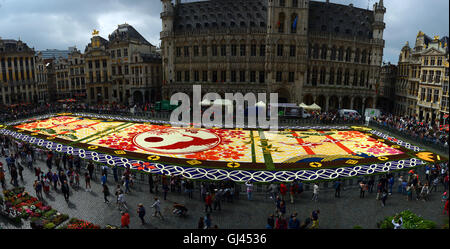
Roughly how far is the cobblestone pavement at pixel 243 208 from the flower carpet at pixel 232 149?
346 cm

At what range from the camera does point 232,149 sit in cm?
3106

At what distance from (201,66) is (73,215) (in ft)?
157

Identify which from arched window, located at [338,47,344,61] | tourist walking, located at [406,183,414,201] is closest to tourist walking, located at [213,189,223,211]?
tourist walking, located at [406,183,414,201]

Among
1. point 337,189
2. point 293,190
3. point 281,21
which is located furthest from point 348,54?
point 293,190

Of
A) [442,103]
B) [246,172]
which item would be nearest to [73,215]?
[246,172]

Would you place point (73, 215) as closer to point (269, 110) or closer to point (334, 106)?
point (269, 110)

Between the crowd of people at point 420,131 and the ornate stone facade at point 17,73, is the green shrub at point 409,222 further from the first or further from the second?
the ornate stone facade at point 17,73

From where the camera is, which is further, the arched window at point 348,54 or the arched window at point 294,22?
the arched window at point 348,54

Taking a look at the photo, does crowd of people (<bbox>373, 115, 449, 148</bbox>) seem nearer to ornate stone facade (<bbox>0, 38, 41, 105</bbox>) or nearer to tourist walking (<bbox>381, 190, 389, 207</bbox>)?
tourist walking (<bbox>381, 190, 389, 207</bbox>)

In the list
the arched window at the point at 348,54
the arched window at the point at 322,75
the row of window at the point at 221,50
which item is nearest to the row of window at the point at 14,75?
the row of window at the point at 221,50

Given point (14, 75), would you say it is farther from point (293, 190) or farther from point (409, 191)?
point (409, 191)

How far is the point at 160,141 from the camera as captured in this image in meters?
34.1

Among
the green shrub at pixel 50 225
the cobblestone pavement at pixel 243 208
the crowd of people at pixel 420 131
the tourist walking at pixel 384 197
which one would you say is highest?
the crowd of people at pixel 420 131

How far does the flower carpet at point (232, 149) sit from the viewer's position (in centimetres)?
2517
